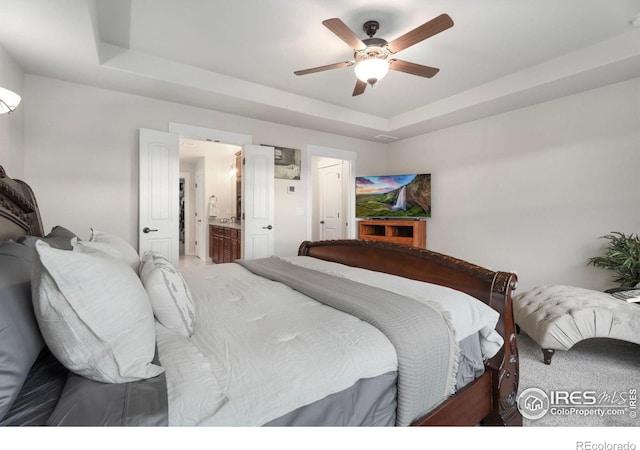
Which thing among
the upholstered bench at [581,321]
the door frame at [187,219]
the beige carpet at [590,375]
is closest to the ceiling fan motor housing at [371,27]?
the upholstered bench at [581,321]

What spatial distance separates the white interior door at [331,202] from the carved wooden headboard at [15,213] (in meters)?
4.28

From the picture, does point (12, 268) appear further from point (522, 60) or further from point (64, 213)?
point (522, 60)

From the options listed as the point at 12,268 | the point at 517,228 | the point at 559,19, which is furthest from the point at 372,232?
the point at 12,268

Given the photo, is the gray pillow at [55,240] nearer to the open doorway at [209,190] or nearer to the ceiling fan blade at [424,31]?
the ceiling fan blade at [424,31]

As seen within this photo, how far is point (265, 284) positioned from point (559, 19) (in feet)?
9.82

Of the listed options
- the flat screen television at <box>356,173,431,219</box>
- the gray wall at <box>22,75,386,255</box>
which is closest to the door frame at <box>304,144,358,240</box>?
the flat screen television at <box>356,173,431,219</box>

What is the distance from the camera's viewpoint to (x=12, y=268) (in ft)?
3.09

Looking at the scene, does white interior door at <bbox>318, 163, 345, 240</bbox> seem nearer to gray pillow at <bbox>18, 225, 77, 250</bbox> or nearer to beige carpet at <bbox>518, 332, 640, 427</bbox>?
beige carpet at <bbox>518, 332, 640, 427</bbox>

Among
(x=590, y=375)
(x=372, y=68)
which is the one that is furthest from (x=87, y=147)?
(x=590, y=375)

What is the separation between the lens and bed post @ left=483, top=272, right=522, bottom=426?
4.67ft

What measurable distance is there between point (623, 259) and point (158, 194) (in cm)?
472

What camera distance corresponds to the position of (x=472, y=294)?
159 centimetres

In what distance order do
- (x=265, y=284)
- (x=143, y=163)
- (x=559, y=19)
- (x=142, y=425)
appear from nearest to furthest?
(x=142, y=425) → (x=265, y=284) → (x=559, y=19) → (x=143, y=163)

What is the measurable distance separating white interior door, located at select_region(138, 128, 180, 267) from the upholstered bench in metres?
3.48
